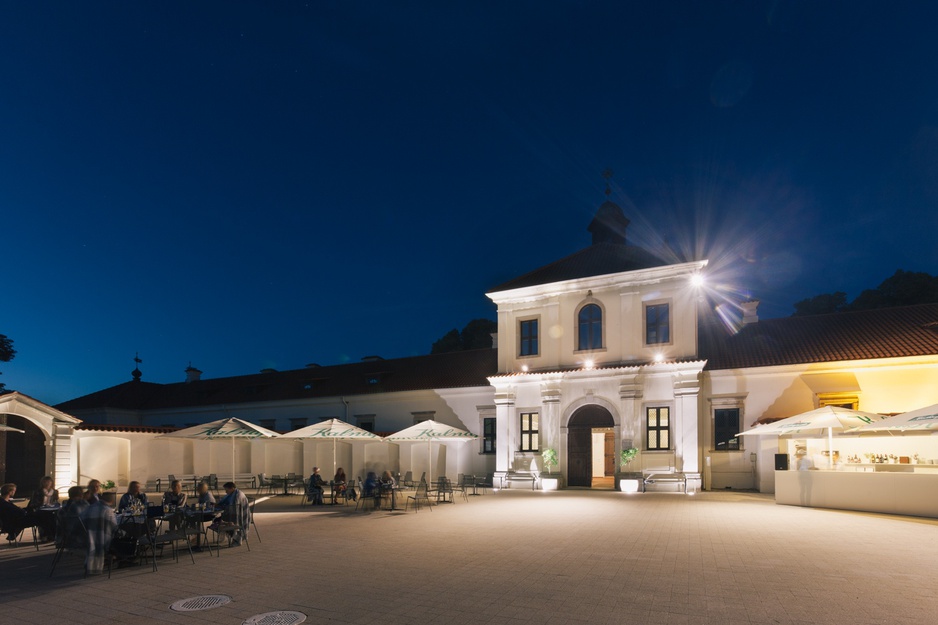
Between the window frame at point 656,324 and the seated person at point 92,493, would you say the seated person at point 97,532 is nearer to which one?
the seated person at point 92,493

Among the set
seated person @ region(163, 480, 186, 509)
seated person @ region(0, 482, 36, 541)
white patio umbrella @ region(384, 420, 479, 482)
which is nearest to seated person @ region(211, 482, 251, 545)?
seated person @ region(163, 480, 186, 509)

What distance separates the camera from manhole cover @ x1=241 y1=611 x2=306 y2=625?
702 centimetres

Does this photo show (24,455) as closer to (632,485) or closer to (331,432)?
(331,432)

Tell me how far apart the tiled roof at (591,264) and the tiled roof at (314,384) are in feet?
19.0

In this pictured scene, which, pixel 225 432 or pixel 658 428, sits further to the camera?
pixel 658 428

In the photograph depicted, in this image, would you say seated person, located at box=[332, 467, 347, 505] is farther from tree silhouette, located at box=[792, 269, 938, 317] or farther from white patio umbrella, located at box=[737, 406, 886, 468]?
tree silhouette, located at box=[792, 269, 938, 317]

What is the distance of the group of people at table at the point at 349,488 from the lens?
18.4 m

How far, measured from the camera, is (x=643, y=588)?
8.48m

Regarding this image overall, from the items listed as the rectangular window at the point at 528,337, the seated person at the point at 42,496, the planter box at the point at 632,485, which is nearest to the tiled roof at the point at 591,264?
the rectangular window at the point at 528,337

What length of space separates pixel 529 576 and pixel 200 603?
15.1 ft

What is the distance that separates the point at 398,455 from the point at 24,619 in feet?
71.3

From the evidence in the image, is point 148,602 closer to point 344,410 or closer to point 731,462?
point 731,462

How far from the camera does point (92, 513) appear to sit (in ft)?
31.6

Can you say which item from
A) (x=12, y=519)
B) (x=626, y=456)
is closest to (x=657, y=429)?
(x=626, y=456)
